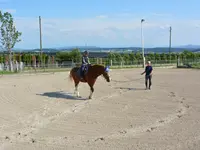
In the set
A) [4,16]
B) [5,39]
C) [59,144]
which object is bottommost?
[59,144]

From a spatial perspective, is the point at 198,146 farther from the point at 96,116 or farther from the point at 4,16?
the point at 4,16

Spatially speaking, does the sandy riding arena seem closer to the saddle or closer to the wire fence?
the saddle

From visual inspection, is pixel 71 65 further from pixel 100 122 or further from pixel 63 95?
pixel 100 122

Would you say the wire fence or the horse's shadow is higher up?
the wire fence

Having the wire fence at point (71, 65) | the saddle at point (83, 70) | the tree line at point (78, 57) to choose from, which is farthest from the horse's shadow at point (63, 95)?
the tree line at point (78, 57)

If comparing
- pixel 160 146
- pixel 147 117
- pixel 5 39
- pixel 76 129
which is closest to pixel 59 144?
pixel 76 129

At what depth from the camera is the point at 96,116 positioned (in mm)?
10234

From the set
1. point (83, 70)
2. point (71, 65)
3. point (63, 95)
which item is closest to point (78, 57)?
point (71, 65)

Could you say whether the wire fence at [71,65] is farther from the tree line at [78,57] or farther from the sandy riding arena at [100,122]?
the sandy riding arena at [100,122]

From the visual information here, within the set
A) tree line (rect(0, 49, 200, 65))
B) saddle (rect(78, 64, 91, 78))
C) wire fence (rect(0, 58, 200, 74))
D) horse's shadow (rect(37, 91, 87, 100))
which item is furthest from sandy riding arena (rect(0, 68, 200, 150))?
tree line (rect(0, 49, 200, 65))

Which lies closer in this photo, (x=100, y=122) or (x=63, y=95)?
(x=100, y=122)

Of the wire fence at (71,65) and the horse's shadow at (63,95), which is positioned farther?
the wire fence at (71,65)

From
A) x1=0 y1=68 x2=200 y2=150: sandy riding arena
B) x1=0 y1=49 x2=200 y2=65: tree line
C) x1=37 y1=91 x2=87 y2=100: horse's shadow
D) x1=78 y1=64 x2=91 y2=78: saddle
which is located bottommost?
x1=0 y1=68 x2=200 y2=150: sandy riding arena

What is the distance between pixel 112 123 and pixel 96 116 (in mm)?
1148
